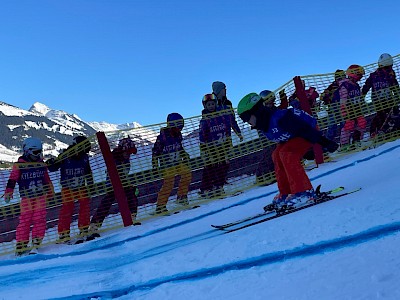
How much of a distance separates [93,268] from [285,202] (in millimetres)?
2370

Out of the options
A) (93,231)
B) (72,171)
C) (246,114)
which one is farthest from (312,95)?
(93,231)

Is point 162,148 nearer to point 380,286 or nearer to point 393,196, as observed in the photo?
point 393,196

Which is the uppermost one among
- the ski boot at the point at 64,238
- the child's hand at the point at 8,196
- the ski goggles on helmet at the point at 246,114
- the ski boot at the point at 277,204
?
the ski goggles on helmet at the point at 246,114

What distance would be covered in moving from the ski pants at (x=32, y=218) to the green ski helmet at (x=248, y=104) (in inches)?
152

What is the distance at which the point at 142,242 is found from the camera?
5.57 m

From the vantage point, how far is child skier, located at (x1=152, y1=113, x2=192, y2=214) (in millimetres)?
7566

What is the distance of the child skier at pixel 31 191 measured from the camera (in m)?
6.54

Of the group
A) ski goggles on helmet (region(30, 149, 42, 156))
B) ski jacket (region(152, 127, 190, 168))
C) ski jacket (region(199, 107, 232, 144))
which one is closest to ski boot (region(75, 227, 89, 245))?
ski goggles on helmet (region(30, 149, 42, 156))

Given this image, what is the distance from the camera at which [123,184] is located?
7203mm

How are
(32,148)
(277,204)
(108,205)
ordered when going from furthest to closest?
(108,205) → (32,148) → (277,204)

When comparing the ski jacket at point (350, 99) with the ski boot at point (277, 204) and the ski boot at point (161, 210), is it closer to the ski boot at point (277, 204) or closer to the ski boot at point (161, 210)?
the ski boot at point (161, 210)

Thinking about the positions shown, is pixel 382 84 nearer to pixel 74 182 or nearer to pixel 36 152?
pixel 74 182

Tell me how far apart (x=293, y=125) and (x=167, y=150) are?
3.37 meters

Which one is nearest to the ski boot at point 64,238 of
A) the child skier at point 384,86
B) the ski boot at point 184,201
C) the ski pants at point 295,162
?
the ski boot at point 184,201
